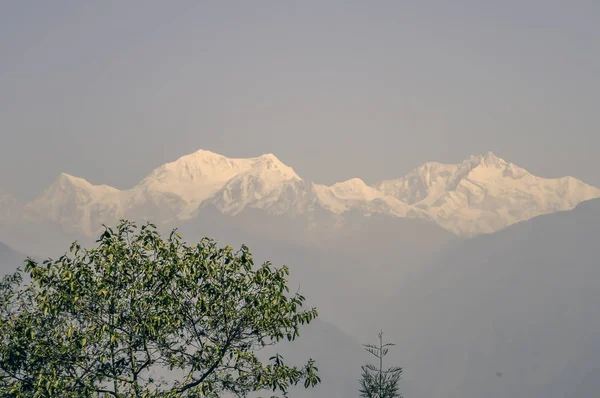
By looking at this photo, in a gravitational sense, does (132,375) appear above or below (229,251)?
below

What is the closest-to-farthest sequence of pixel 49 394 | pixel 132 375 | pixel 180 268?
pixel 49 394 → pixel 180 268 → pixel 132 375

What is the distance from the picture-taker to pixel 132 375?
115ft

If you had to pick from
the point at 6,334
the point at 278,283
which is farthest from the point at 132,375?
the point at 278,283

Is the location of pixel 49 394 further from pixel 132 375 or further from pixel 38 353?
pixel 132 375

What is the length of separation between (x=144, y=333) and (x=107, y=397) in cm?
419

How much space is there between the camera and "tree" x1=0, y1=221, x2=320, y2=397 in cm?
3234

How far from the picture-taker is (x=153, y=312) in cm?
3247

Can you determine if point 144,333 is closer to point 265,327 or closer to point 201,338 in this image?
point 201,338

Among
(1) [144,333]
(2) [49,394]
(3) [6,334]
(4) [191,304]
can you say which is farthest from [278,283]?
(3) [6,334]

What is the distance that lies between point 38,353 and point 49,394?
2898 millimetres

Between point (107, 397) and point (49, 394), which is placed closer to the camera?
point (49, 394)

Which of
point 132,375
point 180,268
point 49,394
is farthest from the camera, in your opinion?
point 132,375

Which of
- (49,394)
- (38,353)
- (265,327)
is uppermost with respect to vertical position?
(265,327)

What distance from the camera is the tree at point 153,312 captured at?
1273 inches
